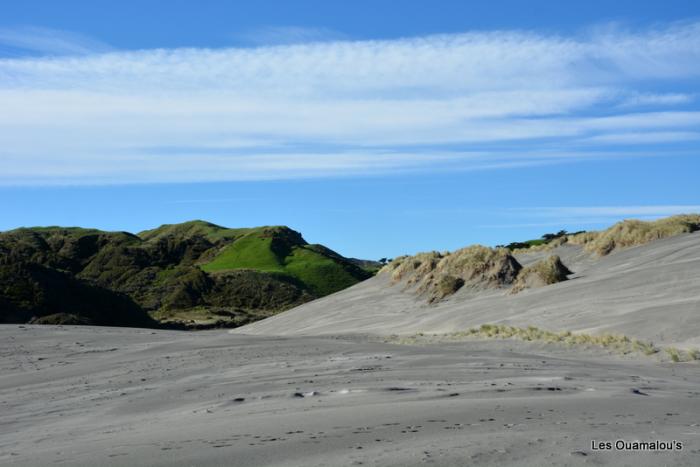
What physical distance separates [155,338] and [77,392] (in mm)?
8232

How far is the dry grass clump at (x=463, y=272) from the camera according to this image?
26.2m

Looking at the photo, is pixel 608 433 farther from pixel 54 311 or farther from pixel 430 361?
pixel 54 311

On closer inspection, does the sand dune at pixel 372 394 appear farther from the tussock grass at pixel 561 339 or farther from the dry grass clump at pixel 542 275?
the dry grass clump at pixel 542 275

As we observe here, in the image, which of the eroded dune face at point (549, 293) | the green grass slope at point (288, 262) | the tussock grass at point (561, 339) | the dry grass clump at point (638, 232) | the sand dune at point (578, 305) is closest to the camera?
the tussock grass at point (561, 339)

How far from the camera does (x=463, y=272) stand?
89.5 feet

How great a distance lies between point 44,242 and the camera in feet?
289

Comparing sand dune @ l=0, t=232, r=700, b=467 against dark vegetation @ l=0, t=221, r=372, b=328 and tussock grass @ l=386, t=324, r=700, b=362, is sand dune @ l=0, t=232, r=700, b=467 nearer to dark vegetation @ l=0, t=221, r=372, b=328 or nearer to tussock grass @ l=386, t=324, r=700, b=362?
tussock grass @ l=386, t=324, r=700, b=362

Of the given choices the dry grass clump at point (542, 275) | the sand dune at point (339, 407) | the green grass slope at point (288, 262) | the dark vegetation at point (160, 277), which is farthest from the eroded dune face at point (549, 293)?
the green grass slope at point (288, 262)

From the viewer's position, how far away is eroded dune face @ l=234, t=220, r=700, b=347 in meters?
17.1

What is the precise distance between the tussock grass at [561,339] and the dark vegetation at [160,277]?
17449mm

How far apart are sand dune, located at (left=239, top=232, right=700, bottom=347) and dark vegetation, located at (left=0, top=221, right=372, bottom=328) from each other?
11132mm

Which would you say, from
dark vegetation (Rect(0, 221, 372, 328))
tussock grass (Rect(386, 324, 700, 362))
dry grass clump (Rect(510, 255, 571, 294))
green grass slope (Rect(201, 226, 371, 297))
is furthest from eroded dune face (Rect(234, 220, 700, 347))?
green grass slope (Rect(201, 226, 371, 297))

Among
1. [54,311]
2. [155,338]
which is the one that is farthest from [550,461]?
[54,311]

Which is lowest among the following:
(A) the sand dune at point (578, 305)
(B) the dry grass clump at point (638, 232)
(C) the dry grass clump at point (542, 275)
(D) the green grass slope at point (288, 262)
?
(A) the sand dune at point (578, 305)
